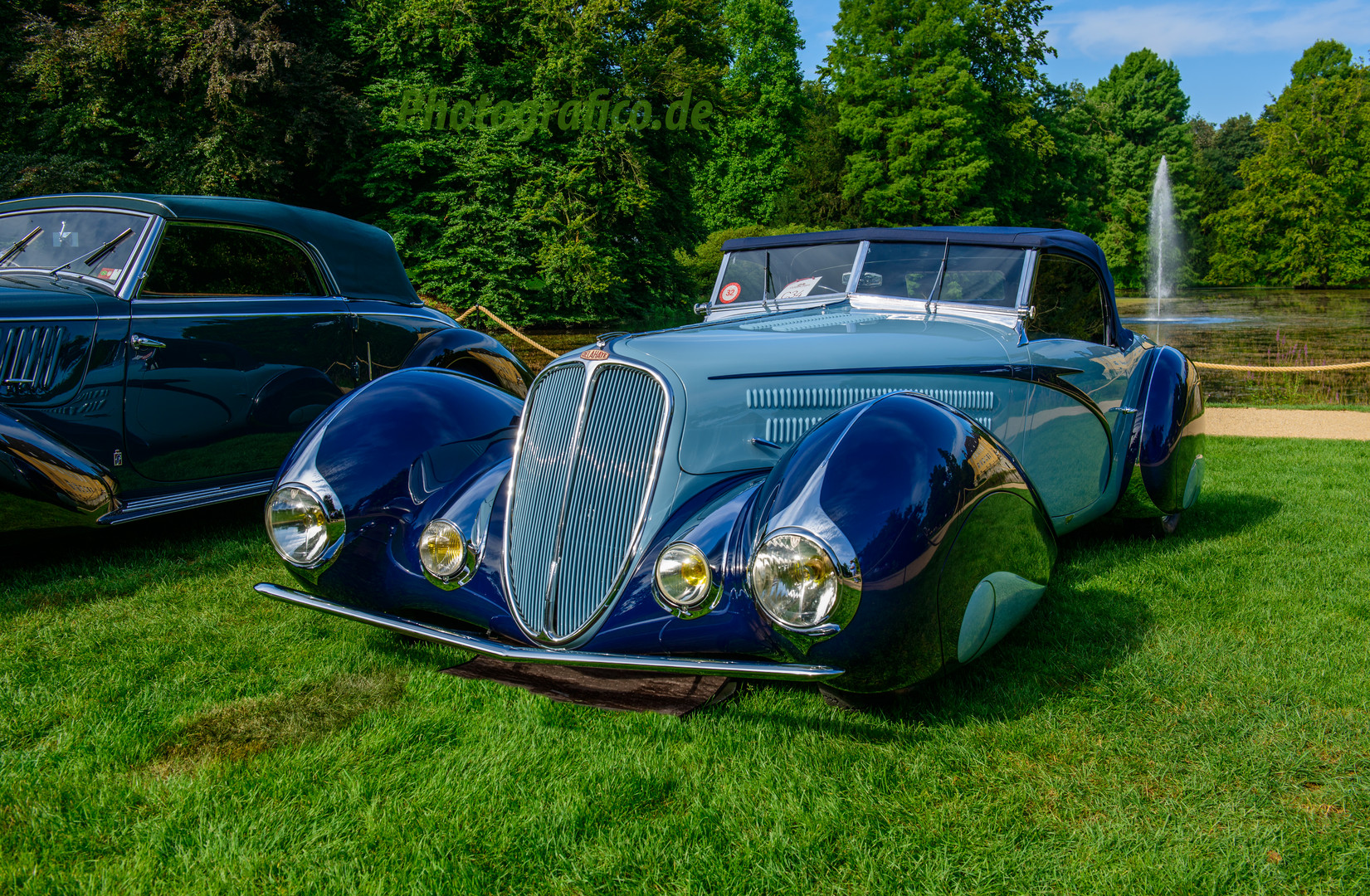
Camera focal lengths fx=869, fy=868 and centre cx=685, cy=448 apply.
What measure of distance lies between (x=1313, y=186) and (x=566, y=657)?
5205 cm

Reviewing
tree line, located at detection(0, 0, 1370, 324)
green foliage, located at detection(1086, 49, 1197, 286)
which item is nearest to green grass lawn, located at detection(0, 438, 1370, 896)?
tree line, located at detection(0, 0, 1370, 324)

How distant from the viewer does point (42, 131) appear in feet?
47.9

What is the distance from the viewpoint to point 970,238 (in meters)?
4.39

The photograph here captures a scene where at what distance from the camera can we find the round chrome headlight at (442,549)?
289cm

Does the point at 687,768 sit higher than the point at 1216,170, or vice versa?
the point at 1216,170

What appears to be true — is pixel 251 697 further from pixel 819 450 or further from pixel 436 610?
pixel 819 450

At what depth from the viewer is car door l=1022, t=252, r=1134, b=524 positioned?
404 centimetres

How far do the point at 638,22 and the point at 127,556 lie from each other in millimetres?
18570

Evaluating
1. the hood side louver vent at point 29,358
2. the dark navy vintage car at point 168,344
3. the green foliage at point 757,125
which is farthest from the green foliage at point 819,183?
the hood side louver vent at point 29,358

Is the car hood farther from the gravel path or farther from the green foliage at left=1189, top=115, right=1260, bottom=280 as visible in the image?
the green foliage at left=1189, top=115, right=1260, bottom=280

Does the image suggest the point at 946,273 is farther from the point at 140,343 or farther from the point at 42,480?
the point at 42,480

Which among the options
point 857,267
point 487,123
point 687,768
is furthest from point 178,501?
point 487,123

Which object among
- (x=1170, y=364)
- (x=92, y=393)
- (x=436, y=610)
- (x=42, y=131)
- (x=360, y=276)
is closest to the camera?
(x=436, y=610)

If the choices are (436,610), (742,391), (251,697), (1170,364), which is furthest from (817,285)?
(251,697)
